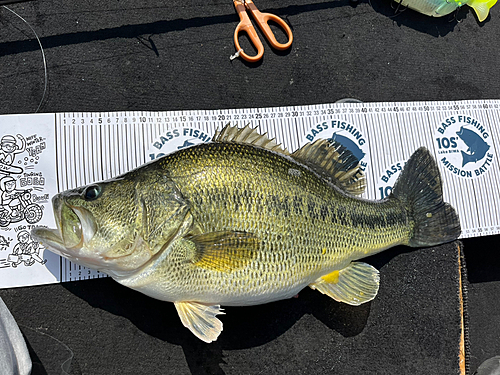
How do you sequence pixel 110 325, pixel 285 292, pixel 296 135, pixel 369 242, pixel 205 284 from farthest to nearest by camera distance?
1. pixel 296 135
2. pixel 110 325
3. pixel 369 242
4. pixel 285 292
5. pixel 205 284

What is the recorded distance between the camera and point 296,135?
1974 mm

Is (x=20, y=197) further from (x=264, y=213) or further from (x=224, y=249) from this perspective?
(x=264, y=213)

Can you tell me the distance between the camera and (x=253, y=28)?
2.05m

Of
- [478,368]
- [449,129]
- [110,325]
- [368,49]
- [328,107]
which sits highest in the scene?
[368,49]

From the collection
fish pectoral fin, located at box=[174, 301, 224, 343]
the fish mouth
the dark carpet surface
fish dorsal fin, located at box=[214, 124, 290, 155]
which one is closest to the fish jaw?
the fish mouth

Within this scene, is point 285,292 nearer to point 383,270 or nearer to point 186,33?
point 383,270

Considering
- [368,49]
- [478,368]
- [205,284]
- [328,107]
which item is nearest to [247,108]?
[328,107]

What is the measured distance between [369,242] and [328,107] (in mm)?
874

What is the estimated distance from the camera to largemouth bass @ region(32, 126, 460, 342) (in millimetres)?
1322

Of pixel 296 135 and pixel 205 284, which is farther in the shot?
pixel 296 135

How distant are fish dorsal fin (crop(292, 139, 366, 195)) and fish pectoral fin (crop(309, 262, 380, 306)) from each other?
0.41m

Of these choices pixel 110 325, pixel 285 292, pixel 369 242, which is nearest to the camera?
pixel 285 292

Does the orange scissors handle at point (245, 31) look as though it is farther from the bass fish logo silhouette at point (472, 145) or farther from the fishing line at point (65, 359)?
the fishing line at point (65, 359)

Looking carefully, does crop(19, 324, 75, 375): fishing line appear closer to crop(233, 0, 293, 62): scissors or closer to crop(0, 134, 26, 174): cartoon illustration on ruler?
crop(0, 134, 26, 174): cartoon illustration on ruler
